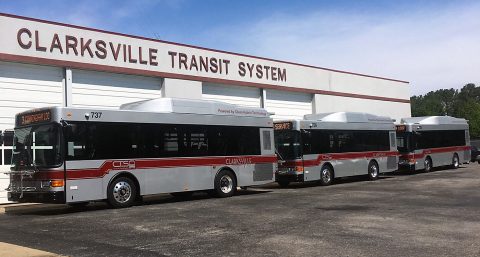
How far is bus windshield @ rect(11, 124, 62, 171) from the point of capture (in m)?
13.0

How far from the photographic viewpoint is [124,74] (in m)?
21.4

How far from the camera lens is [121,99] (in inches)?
837

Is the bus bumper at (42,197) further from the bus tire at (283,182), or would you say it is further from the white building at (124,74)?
the bus tire at (283,182)

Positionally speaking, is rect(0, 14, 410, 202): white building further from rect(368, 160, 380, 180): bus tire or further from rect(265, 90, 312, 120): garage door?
rect(368, 160, 380, 180): bus tire

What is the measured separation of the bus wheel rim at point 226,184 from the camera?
17230mm

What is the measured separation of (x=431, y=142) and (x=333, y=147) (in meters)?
9.78

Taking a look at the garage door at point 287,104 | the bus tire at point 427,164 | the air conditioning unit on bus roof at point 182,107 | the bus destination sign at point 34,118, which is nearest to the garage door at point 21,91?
the bus destination sign at point 34,118

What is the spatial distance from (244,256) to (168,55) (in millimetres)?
16832

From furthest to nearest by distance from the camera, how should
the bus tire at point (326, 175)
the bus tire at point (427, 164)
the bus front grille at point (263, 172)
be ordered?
the bus tire at point (427, 164) → the bus tire at point (326, 175) → the bus front grille at point (263, 172)

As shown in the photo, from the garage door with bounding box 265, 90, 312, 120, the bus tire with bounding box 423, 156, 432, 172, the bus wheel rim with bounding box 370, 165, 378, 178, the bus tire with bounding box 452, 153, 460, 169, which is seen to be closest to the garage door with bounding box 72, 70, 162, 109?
the garage door with bounding box 265, 90, 312, 120

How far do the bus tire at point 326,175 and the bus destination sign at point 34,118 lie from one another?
469 inches

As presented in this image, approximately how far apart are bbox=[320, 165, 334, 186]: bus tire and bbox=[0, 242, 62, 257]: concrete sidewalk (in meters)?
15.1

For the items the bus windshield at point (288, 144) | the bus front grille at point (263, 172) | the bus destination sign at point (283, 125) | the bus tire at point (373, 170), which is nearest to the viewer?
the bus front grille at point (263, 172)

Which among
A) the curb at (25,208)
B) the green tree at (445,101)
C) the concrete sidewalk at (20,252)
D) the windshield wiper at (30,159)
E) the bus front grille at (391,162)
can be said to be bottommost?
the curb at (25,208)
